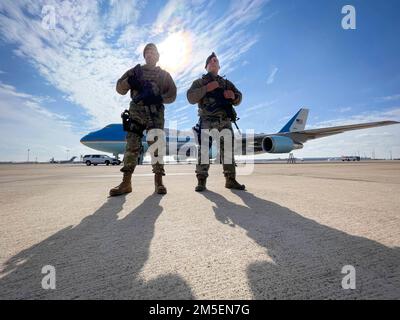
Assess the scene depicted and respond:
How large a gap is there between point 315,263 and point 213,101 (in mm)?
2763

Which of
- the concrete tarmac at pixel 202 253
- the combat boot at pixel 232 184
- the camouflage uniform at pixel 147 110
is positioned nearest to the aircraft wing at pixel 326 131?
the combat boot at pixel 232 184

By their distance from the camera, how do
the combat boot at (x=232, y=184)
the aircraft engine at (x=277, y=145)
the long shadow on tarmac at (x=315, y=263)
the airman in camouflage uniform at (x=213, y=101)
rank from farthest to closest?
1. the aircraft engine at (x=277, y=145)
2. the airman in camouflage uniform at (x=213, y=101)
3. the combat boot at (x=232, y=184)
4. the long shadow on tarmac at (x=315, y=263)

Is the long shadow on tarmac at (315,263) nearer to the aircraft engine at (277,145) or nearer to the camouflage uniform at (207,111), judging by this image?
the camouflage uniform at (207,111)

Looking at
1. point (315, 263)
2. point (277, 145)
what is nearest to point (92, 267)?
point (315, 263)

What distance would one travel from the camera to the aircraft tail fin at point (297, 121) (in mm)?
19797

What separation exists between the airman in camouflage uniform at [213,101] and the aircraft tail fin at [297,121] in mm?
18383

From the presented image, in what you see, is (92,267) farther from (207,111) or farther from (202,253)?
(207,111)

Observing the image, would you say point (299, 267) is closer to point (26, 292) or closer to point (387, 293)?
point (387, 293)

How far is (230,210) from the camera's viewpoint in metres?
1.73

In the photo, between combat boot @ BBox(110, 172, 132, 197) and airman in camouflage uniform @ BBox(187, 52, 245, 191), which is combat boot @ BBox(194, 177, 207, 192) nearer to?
airman in camouflage uniform @ BBox(187, 52, 245, 191)

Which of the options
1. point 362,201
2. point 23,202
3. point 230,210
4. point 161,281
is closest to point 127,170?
point 23,202

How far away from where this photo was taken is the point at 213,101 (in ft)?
10.7
